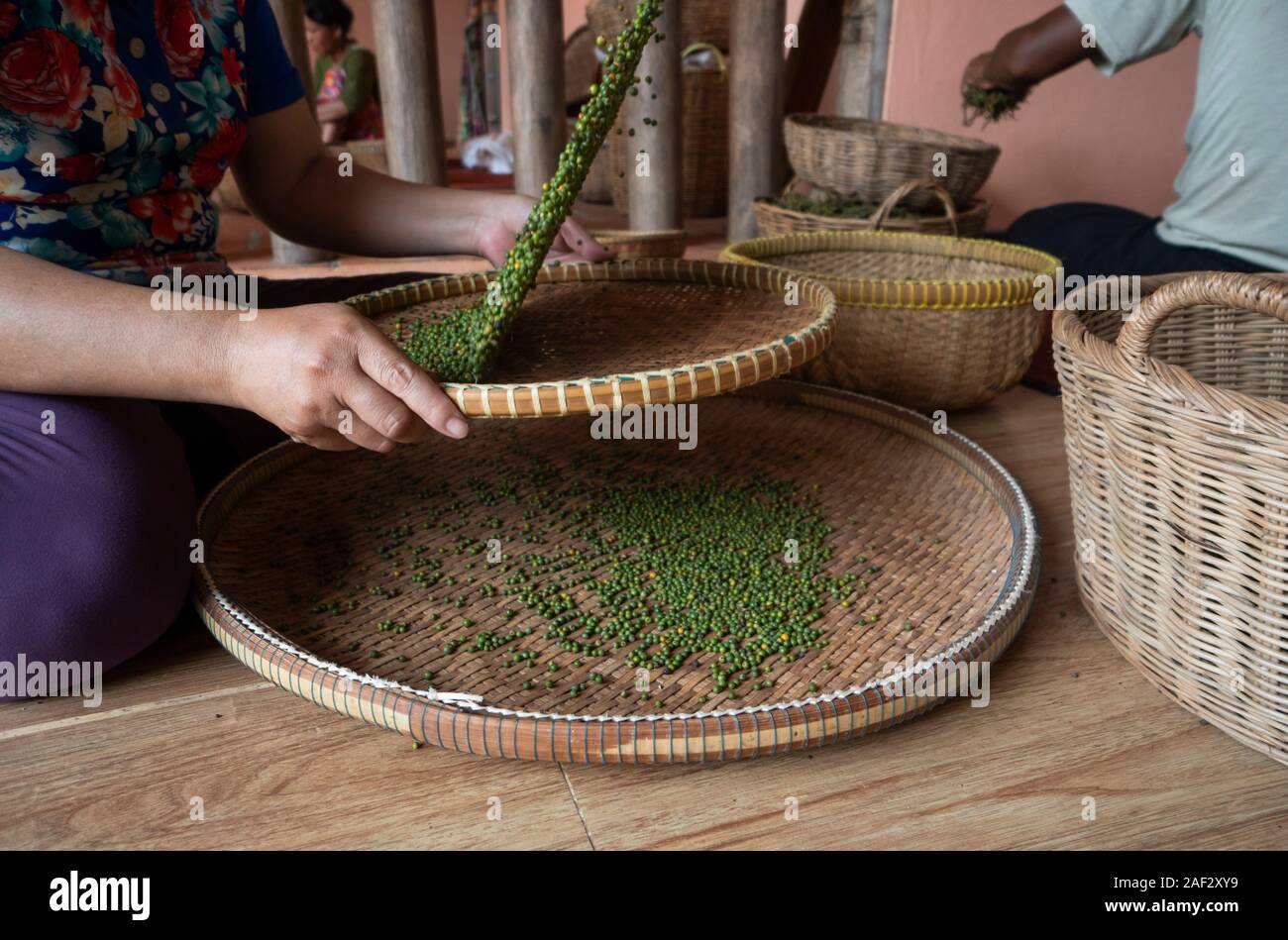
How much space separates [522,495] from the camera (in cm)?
173

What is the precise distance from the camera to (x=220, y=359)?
116 cm

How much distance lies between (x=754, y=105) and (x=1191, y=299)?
107 inches

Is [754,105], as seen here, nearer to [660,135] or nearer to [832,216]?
[660,135]

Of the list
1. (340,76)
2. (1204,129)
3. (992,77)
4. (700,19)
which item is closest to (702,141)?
(700,19)

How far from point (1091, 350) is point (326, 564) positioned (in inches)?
45.8

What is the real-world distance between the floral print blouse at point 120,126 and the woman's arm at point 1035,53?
203 cm

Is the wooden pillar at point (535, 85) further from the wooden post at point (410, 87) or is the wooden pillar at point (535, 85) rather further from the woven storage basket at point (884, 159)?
the woven storage basket at point (884, 159)

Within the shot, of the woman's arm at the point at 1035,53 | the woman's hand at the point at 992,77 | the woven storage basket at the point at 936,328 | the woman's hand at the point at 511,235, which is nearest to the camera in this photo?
the woman's hand at the point at 511,235

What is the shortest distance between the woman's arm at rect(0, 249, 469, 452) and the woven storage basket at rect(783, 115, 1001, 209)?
2.37 metres

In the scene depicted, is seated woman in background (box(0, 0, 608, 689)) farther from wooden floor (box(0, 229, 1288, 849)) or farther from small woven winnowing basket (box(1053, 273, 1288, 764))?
small woven winnowing basket (box(1053, 273, 1288, 764))

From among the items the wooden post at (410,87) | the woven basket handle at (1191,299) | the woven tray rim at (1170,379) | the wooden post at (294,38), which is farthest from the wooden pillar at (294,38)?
the woven basket handle at (1191,299)

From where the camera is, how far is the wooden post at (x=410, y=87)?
3068mm

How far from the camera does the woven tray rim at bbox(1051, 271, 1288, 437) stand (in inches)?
38.8
